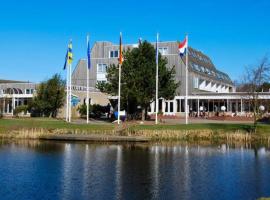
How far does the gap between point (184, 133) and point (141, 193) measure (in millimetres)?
24035

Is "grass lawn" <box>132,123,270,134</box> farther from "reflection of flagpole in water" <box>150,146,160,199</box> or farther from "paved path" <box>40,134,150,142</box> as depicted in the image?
"reflection of flagpole in water" <box>150,146,160,199</box>

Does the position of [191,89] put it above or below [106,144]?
above

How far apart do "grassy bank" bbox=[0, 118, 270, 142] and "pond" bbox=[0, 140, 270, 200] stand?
147 inches

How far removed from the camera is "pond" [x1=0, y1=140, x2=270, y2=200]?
20.1 meters

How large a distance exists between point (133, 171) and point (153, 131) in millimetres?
18258

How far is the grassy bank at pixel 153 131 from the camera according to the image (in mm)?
43312

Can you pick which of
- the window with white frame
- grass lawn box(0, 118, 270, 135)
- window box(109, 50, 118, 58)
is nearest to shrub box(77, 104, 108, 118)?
grass lawn box(0, 118, 270, 135)

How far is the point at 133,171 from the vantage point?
84.8 ft

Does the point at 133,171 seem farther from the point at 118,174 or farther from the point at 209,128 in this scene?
the point at 209,128

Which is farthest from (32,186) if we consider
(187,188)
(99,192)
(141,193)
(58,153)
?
(58,153)

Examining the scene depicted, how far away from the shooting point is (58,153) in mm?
34125

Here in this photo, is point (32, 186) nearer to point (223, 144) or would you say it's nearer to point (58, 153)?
point (58, 153)

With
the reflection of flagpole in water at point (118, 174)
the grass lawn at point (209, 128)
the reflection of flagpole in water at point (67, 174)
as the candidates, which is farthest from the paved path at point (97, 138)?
the reflection of flagpole in water at point (67, 174)

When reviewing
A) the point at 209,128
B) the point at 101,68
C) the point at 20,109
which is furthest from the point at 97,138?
the point at 101,68
